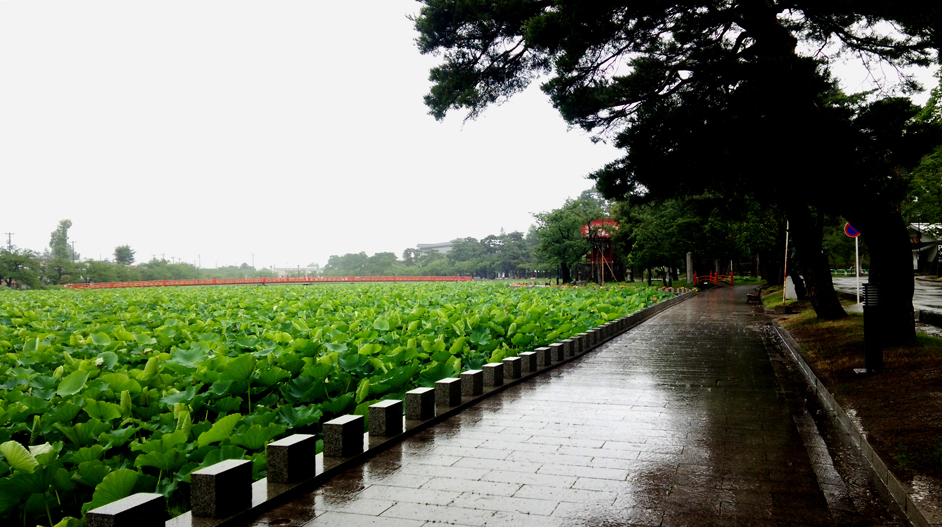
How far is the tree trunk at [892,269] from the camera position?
7.88 m

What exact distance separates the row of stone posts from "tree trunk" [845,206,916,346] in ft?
17.0

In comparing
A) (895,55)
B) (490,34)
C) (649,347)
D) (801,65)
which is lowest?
(649,347)

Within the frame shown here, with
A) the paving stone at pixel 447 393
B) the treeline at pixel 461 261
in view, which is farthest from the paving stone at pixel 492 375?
the treeline at pixel 461 261

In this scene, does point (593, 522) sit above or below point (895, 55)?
below

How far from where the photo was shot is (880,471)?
3.90m

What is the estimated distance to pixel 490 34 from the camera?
8.91 m

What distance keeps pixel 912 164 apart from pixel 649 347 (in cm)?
462

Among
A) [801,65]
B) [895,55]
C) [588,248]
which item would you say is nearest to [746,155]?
[801,65]

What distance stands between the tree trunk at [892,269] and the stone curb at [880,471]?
1.65 m

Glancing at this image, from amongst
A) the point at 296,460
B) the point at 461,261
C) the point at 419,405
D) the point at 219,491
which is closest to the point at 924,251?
the point at 461,261

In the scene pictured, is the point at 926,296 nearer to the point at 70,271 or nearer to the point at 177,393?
the point at 177,393

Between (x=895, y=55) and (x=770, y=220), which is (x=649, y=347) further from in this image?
(x=770, y=220)

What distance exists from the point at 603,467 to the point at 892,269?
623 centimetres

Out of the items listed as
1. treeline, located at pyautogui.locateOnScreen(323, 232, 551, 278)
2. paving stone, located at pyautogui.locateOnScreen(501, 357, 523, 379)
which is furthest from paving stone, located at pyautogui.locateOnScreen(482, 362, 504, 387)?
treeline, located at pyautogui.locateOnScreen(323, 232, 551, 278)
